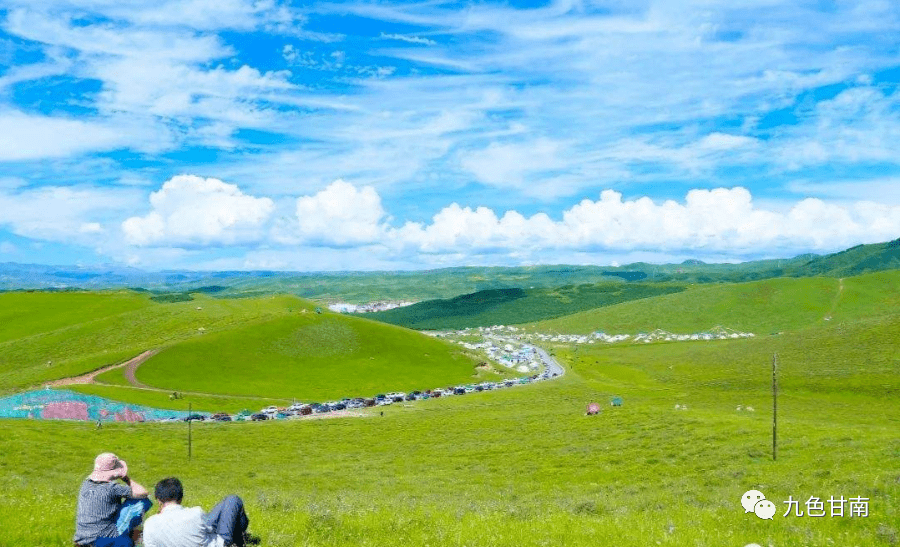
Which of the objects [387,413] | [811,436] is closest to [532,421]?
[387,413]

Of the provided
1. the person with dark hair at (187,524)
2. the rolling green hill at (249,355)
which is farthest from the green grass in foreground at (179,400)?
the person with dark hair at (187,524)

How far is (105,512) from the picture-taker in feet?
38.1

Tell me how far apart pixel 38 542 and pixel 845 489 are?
2548 cm

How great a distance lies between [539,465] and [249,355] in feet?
372

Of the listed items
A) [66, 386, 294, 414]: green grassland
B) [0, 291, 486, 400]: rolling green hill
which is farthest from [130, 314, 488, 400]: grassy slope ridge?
[66, 386, 294, 414]: green grassland

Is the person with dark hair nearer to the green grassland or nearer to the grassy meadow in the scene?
the grassy meadow

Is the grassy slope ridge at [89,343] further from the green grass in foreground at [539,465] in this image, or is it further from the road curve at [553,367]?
the road curve at [553,367]

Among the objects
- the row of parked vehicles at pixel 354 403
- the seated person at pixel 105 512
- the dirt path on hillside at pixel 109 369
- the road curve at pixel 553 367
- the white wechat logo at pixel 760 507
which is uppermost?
the seated person at pixel 105 512

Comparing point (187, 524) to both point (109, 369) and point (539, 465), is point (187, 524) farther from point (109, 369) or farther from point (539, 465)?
point (109, 369)

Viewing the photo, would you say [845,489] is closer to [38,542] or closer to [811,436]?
[38,542]

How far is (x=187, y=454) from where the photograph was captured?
66.8 m

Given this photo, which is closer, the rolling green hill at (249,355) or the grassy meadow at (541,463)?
the grassy meadow at (541,463)

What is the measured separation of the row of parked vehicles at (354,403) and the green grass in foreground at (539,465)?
26.6 ft

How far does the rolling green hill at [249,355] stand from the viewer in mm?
131125
